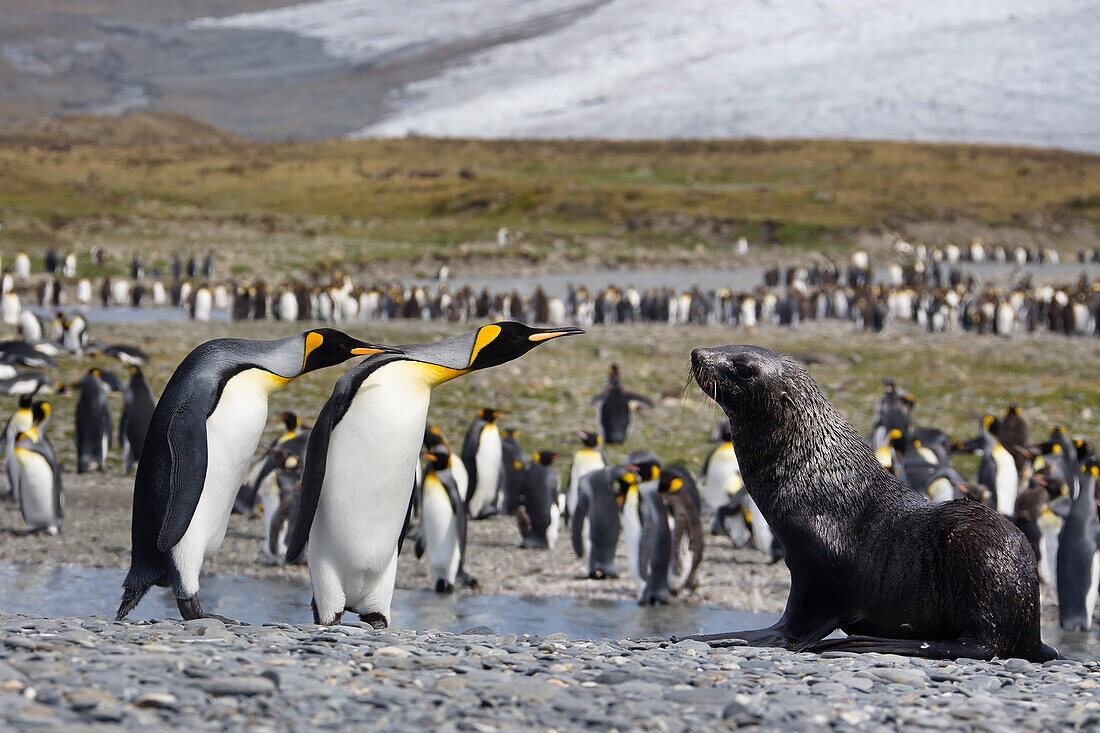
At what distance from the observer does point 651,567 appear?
26.8ft

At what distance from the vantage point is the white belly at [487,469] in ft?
35.6

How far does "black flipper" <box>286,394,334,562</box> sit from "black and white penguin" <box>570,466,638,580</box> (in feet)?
13.3

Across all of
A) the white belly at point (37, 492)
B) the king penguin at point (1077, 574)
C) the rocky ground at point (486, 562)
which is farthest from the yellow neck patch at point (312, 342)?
the king penguin at point (1077, 574)

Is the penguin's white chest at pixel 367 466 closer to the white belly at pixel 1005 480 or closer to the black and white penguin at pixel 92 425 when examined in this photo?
the black and white penguin at pixel 92 425

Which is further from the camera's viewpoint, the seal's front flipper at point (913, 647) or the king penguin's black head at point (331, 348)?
the king penguin's black head at point (331, 348)

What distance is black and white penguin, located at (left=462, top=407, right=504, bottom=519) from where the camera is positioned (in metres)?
10.8

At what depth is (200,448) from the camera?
482cm

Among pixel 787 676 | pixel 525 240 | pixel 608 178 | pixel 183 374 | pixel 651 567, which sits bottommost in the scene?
pixel 651 567

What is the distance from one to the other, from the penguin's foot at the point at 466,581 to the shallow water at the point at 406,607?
0.33ft

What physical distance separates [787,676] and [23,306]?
27.3 metres

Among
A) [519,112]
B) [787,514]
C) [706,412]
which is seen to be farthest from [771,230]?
[519,112]

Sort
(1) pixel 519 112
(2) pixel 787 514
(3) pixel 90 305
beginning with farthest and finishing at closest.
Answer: (1) pixel 519 112 → (3) pixel 90 305 → (2) pixel 787 514

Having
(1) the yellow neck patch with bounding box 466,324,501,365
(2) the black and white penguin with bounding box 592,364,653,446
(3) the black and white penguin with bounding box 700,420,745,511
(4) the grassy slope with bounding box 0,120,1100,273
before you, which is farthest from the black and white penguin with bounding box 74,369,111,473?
(4) the grassy slope with bounding box 0,120,1100,273

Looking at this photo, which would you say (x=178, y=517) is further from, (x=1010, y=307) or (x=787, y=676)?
(x=1010, y=307)
